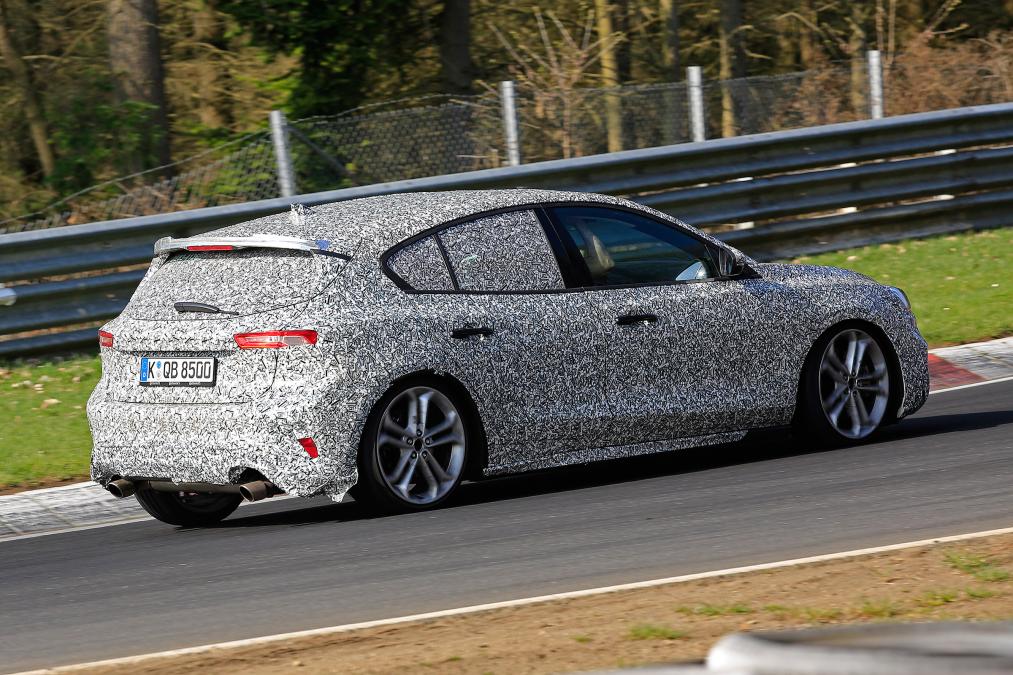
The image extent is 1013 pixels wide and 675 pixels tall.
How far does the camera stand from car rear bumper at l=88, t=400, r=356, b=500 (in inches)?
300

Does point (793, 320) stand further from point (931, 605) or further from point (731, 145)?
point (731, 145)

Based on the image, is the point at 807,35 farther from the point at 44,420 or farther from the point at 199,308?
the point at 199,308

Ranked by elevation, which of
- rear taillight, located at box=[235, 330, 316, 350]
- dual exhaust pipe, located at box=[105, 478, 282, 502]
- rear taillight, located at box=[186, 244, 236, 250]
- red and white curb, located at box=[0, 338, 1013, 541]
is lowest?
red and white curb, located at box=[0, 338, 1013, 541]

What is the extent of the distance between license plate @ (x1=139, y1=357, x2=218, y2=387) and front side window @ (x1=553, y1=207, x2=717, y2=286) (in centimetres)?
202

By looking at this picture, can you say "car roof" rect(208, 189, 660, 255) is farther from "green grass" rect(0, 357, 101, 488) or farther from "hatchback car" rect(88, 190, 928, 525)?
"green grass" rect(0, 357, 101, 488)

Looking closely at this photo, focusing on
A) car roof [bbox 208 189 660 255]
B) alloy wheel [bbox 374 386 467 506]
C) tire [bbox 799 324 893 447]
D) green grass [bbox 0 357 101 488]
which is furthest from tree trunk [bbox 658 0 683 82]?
alloy wheel [bbox 374 386 467 506]

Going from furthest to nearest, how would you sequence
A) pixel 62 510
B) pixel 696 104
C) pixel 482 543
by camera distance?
pixel 696 104
pixel 62 510
pixel 482 543

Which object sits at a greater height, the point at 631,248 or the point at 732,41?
the point at 732,41

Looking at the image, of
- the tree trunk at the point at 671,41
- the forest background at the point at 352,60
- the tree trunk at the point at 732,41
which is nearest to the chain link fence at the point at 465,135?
the forest background at the point at 352,60

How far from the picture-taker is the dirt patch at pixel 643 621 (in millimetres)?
5324

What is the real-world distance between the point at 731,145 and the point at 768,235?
914 mm

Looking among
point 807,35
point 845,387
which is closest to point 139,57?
point 845,387

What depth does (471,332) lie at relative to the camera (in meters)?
8.14

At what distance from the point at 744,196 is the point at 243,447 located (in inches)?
360
